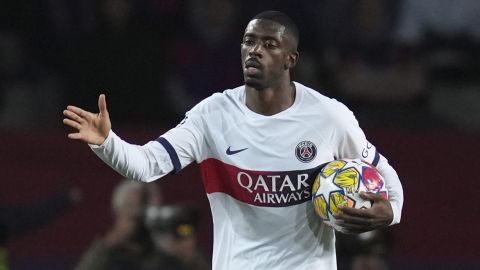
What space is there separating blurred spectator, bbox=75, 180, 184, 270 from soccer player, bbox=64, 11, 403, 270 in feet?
6.23

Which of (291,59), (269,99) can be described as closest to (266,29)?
(291,59)

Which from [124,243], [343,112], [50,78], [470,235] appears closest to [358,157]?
[343,112]

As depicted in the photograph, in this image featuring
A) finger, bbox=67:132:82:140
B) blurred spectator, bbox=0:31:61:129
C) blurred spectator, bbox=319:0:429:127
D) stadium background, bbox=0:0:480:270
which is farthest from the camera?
blurred spectator, bbox=319:0:429:127

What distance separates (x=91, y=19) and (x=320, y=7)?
1796 millimetres

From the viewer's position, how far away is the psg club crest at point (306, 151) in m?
5.14

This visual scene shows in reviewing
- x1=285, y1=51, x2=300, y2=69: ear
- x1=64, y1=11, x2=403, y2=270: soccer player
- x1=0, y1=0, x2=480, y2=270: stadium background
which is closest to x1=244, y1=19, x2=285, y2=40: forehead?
x1=64, y1=11, x2=403, y2=270: soccer player

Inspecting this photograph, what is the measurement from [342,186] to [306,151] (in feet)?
0.93

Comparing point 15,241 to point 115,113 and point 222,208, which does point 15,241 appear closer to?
point 115,113

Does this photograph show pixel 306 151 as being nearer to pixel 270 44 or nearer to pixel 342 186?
pixel 342 186

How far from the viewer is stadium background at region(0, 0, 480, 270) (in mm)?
8719

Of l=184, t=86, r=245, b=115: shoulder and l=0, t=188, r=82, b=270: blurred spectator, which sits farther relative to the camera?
l=0, t=188, r=82, b=270: blurred spectator

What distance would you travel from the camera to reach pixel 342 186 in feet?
16.2

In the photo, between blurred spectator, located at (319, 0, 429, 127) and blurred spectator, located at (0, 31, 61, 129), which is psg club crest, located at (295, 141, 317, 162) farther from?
blurred spectator, located at (319, 0, 429, 127)

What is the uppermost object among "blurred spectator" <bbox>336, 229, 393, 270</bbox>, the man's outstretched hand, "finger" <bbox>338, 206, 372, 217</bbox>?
the man's outstretched hand
